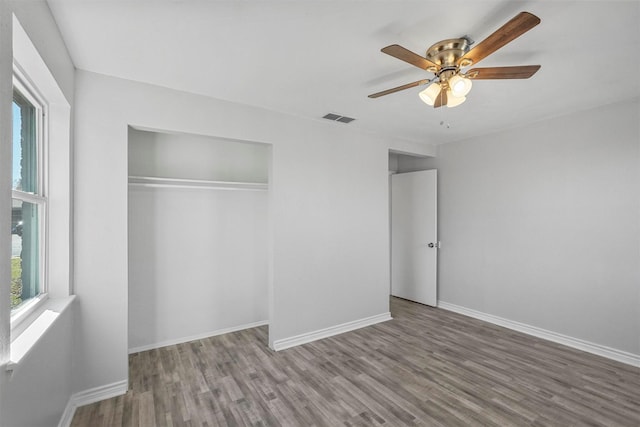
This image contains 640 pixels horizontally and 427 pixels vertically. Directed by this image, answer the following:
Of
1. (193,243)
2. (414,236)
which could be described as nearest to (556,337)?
(414,236)

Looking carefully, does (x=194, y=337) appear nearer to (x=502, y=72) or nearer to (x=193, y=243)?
(x=193, y=243)

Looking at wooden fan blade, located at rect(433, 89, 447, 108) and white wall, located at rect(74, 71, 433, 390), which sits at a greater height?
wooden fan blade, located at rect(433, 89, 447, 108)

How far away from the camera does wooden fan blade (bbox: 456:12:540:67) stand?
4.61 feet

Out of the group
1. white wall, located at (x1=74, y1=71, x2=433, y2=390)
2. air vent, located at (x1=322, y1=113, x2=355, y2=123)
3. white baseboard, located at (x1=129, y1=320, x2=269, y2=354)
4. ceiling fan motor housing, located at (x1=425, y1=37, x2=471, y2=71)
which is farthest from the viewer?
air vent, located at (x1=322, y1=113, x2=355, y2=123)

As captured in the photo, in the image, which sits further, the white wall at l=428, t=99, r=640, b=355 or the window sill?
the white wall at l=428, t=99, r=640, b=355

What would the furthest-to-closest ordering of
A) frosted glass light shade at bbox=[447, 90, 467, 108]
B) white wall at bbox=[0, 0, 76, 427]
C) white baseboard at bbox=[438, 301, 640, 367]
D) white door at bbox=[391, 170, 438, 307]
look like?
white door at bbox=[391, 170, 438, 307] → white baseboard at bbox=[438, 301, 640, 367] → frosted glass light shade at bbox=[447, 90, 467, 108] → white wall at bbox=[0, 0, 76, 427]

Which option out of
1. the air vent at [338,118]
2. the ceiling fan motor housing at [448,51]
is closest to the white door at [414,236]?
the air vent at [338,118]

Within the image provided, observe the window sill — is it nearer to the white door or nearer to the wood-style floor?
the wood-style floor

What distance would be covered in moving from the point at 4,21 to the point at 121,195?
5.01ft

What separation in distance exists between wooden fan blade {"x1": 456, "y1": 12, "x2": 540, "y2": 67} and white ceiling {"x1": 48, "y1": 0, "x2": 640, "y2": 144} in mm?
171

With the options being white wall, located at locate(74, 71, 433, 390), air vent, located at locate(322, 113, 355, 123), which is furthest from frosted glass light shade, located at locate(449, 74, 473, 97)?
white wall, located at locate(74, 71, 433, 390)

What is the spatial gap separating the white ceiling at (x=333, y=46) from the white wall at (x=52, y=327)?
20cm

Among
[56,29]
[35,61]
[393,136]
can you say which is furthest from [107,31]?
[393,136]

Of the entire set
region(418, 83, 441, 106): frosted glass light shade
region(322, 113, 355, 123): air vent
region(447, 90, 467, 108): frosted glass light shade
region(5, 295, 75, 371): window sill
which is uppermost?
region(322, 113, 355, 123): air vent
